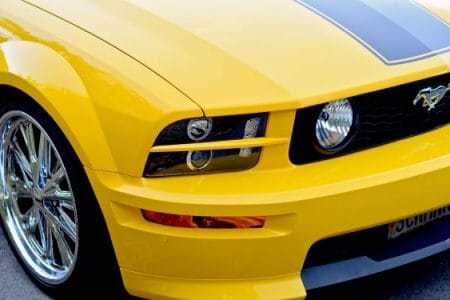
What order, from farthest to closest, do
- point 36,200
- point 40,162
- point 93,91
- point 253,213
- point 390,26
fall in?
point 36,200, point 40,162, point 390,26, point 93,91, point 253,213

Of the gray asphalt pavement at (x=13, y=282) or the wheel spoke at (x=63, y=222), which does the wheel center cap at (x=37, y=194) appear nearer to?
the wheel spoke at (x=63, y=222)

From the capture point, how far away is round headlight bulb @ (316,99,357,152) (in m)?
2.40

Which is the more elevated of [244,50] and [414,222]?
[244,50]

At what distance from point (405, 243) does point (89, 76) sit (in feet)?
3.93

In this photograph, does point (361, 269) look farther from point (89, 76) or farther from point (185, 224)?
point (89, 76)

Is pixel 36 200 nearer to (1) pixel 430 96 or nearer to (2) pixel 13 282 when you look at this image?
(2) pixel 13 282

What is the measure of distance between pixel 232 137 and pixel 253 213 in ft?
0.79

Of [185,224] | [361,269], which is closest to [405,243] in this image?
[361,269]

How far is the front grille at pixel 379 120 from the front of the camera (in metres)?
2.38

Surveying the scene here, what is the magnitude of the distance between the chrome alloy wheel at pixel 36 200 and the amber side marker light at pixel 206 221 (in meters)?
0.40

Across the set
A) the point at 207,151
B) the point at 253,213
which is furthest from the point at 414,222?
the point at 207,151

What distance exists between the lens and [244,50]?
2.48 m

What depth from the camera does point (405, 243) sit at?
2.67m

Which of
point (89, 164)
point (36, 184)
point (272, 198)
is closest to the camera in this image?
point (272, 198)
